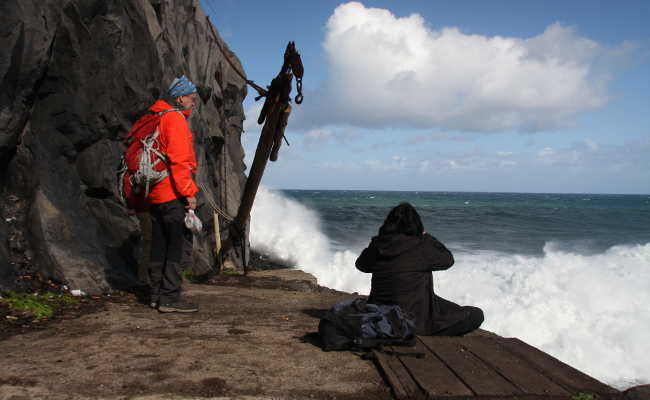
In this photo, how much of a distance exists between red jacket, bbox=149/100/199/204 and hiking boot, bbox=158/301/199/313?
1014 millimetres

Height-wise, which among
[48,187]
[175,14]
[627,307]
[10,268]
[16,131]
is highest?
[175,14]

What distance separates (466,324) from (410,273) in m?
0.72

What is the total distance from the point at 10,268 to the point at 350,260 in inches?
542

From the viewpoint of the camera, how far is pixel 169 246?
4715 mm

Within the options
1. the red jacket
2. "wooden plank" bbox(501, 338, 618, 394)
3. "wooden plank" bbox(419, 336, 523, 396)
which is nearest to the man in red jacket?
the red jacket

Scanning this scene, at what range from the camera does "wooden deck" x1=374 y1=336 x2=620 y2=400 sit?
9.39ft

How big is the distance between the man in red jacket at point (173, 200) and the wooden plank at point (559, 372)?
302 centimetres

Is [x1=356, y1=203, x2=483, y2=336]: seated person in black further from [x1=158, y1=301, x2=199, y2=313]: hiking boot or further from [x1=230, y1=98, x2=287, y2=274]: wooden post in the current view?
[x1=230, y1=98, x2=287, y2=274]: wooden post

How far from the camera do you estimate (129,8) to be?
7492 millimetres

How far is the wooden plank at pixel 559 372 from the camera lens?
3.02 m

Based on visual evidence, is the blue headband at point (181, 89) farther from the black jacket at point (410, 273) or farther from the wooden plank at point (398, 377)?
the wooden plank at point (398, 377)

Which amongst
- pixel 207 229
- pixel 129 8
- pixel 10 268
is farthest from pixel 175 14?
pixel 10 268

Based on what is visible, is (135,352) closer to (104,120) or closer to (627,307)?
(104,120)

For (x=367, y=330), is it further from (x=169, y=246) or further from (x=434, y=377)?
(x=169, y=246)
